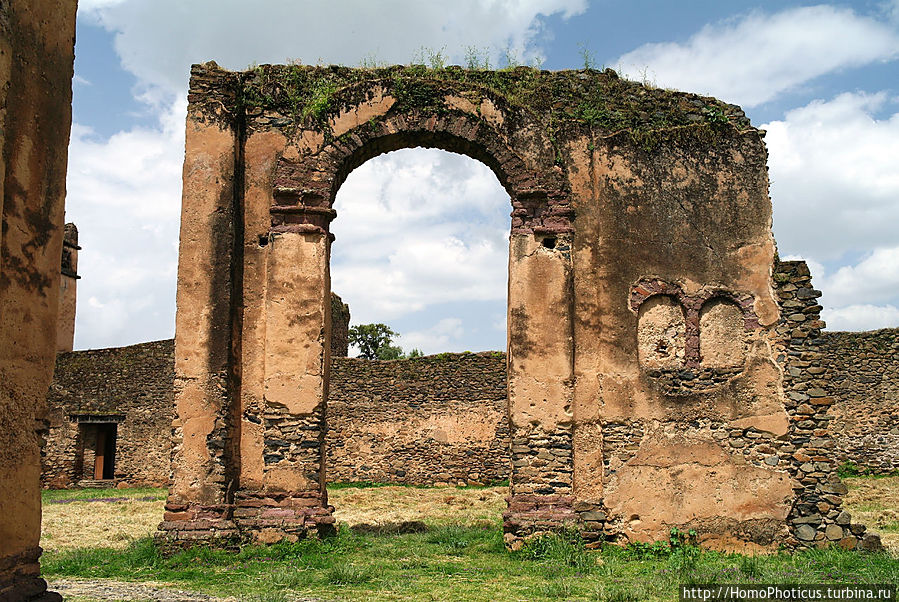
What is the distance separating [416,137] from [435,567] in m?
5.24

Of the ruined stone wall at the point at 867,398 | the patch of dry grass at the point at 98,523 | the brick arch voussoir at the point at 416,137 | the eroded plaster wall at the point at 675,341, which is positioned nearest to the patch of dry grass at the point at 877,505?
the ruined stone wall at the point at 867,398

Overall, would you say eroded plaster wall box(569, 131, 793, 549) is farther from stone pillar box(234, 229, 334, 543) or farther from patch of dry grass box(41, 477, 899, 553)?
stone pillar box(234, 229, 334, 543)

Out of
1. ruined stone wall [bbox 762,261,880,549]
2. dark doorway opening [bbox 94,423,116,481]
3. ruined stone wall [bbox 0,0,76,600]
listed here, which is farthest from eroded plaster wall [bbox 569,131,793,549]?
dark doorway opening [bbox 94,423,116,481]

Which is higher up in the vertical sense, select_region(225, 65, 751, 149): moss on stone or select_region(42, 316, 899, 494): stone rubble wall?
select_region(225, 65, 751, 149): moss on stone

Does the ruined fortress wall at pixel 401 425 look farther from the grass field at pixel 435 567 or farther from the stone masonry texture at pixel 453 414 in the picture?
the grass field at pixel 435 567

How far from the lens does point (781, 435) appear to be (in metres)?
8.60

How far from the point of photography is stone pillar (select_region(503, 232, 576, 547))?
8.48 metres

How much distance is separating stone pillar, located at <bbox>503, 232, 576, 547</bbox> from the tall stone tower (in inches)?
1029

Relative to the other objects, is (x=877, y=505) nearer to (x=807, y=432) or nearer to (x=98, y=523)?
(x=807, y=432)

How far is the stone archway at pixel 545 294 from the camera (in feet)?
27.9

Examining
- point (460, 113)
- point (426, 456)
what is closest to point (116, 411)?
point (426, 456)

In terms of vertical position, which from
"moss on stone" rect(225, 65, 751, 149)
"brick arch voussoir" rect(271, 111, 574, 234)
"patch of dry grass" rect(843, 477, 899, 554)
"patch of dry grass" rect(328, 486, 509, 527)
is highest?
"moss on stone" rect(225, 65, 751, 149)

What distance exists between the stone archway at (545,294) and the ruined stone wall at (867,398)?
33.9ft

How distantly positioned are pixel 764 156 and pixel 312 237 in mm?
5729
